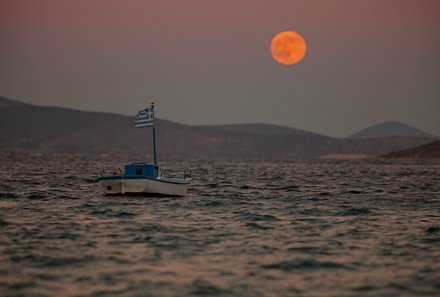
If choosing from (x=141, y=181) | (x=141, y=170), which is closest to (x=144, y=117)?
(x=141, y=170)

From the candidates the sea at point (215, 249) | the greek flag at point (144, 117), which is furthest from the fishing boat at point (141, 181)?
the sea at point (215, 249)

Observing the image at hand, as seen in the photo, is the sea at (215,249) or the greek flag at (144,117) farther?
the greek flag at (144,117)

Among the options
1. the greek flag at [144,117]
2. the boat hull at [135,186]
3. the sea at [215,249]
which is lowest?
the sea at [215,249]

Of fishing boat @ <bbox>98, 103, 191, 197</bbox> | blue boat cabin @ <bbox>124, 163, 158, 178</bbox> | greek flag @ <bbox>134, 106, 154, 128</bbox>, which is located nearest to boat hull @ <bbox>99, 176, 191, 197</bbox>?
fishing boat @ <bbox>98, 103, 191, 197</bbox>

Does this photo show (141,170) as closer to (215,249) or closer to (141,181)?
(141,181)

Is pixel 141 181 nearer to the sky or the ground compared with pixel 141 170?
nearer to the ground

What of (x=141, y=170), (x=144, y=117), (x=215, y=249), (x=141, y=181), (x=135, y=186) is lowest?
(x=215, y=249)

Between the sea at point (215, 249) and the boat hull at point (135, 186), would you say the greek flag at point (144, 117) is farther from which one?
the sea at point (215, 249)

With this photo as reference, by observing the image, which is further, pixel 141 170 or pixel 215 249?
pixel 141 170

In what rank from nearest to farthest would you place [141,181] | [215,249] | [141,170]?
[215,249]
[141,181]
[141,170]

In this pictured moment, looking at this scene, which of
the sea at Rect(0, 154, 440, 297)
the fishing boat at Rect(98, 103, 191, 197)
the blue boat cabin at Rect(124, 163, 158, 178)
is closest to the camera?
the sea at Rect(0, 154, 440, 297)

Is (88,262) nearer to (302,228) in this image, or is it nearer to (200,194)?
(302,228)

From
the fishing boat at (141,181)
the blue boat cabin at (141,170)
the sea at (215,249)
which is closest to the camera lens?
the sea at (215,249)

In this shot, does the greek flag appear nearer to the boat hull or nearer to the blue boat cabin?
the blue boat cabin
